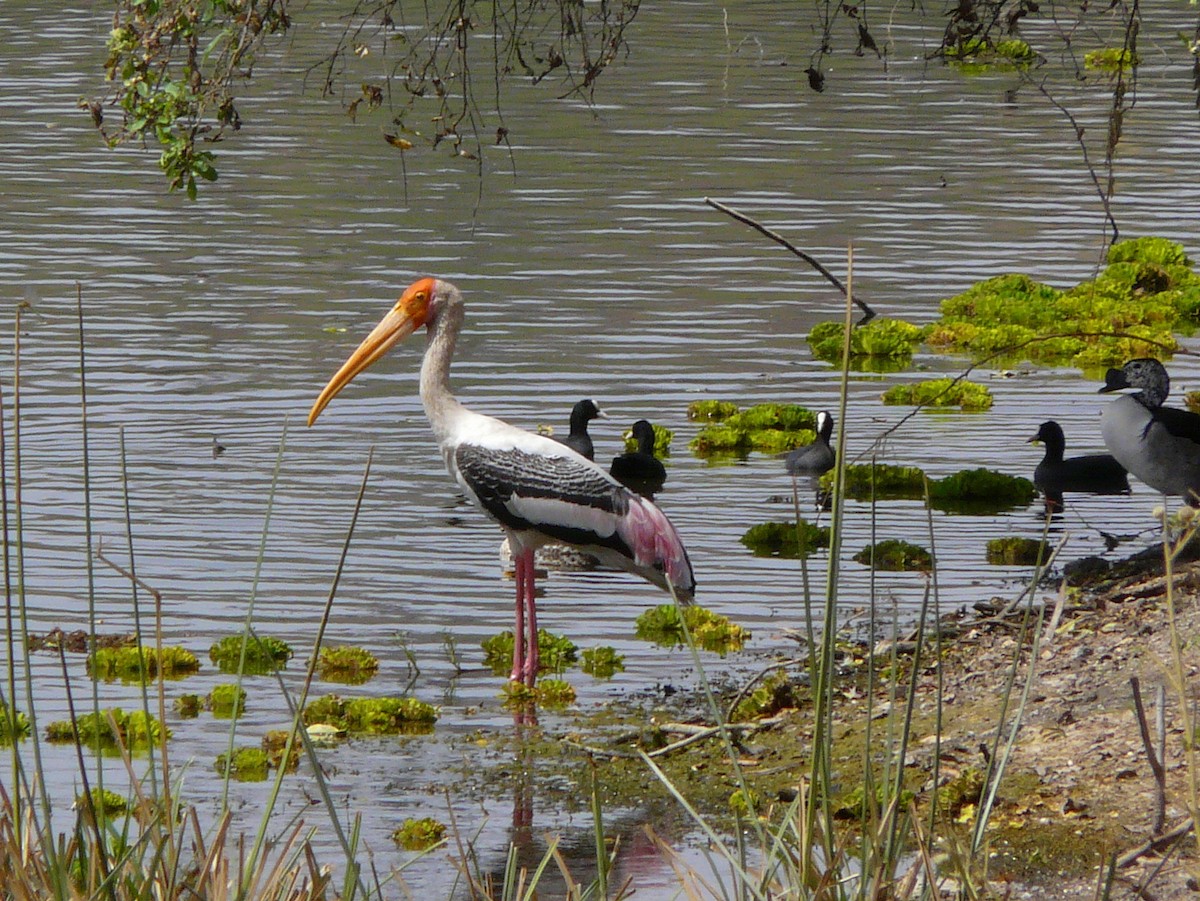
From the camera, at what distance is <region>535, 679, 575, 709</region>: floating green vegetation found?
29.0ft

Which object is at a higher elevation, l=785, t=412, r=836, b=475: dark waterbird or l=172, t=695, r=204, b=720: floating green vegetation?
l=172, t=695, r=204, b=720: floating green vegetation

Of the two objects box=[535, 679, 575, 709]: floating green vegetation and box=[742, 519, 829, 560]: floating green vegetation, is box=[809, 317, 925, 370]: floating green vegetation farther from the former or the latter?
box=[535, 679, 575, 709]: floating green vegetation

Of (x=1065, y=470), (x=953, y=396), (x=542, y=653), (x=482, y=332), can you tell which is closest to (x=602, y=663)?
(x=542, y=653)

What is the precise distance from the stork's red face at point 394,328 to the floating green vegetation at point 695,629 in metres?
2.05

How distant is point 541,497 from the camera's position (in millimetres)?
9586

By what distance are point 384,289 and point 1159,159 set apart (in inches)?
526

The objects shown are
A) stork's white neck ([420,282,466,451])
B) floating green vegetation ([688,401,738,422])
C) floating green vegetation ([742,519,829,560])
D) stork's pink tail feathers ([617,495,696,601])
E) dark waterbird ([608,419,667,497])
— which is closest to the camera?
stork's pink tail feathers ([617,495,696,601])

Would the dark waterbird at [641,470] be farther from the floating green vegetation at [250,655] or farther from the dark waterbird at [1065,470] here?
the floating green vegetation at [250,655]

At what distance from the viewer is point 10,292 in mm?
18750

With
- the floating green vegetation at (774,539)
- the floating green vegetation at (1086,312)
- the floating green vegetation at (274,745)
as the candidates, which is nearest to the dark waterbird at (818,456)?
the floating green vegetation at (774,539)

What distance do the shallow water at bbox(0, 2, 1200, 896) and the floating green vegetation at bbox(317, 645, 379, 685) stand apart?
0.14 metres

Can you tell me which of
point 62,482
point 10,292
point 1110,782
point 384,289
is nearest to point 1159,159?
point 384,289

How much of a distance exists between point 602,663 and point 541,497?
3.00 ft

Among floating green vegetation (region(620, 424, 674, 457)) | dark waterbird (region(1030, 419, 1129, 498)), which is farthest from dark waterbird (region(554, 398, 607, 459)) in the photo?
dark waterbird (region(1030, 419, 1129, 498))
